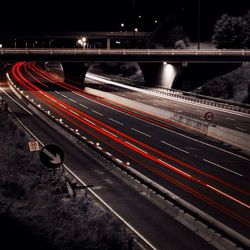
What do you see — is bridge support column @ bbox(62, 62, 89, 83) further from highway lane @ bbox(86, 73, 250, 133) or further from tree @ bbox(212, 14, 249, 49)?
tree @ bbox(212, 14, 249, 49)

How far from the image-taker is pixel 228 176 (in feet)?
88.4

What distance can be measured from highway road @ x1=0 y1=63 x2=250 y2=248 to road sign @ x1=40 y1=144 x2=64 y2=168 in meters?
8.26

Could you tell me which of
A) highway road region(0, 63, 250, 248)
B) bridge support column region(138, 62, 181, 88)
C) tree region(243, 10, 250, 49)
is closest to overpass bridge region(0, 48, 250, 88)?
bridge support column region(138, 62, 181, 88)

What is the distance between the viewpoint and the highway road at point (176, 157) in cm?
2227

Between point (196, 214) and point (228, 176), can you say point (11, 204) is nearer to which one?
point (196, 214)

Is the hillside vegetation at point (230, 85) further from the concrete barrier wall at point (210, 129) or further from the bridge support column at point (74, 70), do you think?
the concrete barrier wall at point (210, 129)

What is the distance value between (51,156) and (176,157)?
15.8 meters

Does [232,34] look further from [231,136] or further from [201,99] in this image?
[231,136]

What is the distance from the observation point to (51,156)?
17094mm

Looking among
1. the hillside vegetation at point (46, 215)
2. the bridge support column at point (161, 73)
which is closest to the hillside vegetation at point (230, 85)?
the bridge support column at point (161, 73)

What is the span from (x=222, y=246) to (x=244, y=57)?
204ft

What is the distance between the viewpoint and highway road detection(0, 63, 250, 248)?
2227 cm

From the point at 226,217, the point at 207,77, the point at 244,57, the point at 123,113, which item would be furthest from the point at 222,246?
the point at 207,77

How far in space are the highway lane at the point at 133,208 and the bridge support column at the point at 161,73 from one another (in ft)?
162
